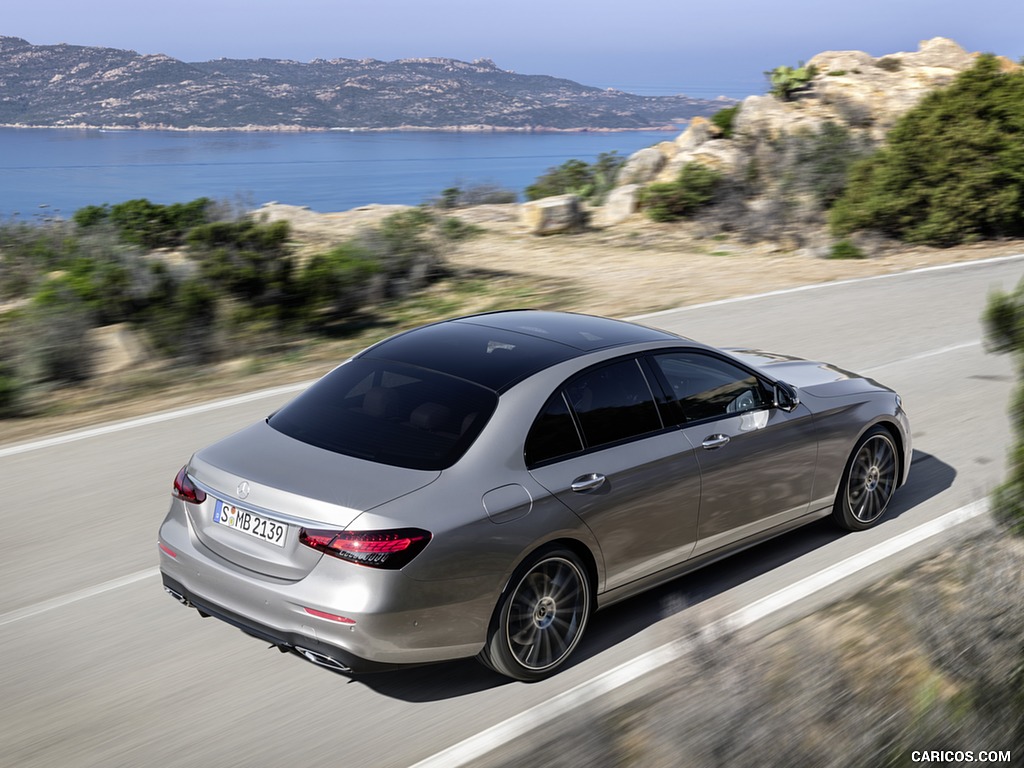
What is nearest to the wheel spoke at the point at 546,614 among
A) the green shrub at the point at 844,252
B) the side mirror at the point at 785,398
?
the side mirror at the point at 785,398

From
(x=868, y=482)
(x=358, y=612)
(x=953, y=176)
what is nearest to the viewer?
(x=358, y=612)

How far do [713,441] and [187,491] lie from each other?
2.69 m

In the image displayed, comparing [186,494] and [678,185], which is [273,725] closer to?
[186,494]

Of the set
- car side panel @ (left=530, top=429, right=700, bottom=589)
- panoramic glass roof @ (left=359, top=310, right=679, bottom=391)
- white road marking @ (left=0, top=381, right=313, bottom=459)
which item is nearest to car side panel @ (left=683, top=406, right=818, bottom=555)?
car side panel @ (left=530, top=429, right=700, bottom=589)

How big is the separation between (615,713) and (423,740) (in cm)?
88

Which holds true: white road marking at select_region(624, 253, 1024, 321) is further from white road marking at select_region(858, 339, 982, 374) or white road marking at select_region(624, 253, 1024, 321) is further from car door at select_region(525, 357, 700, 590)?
car door at select_region(525, 357, 700, 590)

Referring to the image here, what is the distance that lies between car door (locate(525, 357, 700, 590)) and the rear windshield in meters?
0.35

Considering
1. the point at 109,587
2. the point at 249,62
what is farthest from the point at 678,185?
the point at 249,62

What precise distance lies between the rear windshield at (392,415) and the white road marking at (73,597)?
1.45 metres

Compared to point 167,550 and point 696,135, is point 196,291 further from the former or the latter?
point 696,135

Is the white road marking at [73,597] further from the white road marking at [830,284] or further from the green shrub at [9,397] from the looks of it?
the white road marking at [830,284]

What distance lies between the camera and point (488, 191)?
28625 mm

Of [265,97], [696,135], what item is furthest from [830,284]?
[265,97]

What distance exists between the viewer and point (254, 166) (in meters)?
29.7
